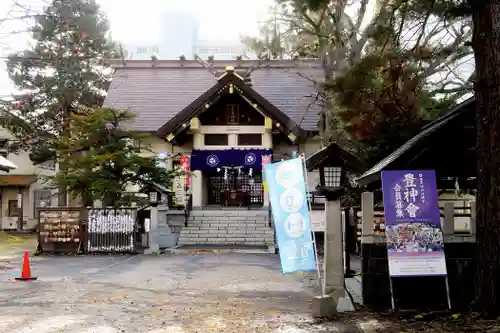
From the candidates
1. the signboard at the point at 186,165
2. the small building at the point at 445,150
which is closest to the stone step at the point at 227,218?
the signboard at the point at 186,165

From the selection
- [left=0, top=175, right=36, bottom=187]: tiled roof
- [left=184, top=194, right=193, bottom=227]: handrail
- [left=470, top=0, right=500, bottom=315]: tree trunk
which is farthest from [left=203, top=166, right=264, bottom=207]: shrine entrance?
[left=470, top=0, right=500, bottom=315]: tree trunk

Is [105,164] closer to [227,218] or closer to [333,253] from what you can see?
[227,218]

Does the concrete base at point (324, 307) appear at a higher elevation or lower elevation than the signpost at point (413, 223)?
lower

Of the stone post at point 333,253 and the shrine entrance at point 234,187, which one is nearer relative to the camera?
the stone post at point 333,253

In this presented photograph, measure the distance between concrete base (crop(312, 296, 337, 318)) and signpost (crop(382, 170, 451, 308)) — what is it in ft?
3.96

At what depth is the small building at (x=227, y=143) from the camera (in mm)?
23203

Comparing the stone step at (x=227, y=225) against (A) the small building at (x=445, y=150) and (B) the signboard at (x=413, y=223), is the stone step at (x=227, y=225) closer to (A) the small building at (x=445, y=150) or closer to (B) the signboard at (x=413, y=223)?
(A) the small building at (x=445, y=150)

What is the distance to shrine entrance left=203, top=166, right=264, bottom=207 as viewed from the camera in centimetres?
2659

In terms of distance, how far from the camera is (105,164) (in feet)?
64.0

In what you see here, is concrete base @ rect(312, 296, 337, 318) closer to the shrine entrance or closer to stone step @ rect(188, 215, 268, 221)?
stone step @ rect(188, 215, 268, 221)

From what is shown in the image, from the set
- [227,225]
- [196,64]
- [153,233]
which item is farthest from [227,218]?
[196,64]

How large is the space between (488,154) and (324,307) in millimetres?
3515

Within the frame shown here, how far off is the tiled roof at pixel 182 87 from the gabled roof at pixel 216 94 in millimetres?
2539

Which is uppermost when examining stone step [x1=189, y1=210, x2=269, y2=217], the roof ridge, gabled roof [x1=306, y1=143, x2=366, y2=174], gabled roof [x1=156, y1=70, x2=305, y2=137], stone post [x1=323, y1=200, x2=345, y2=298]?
the roof ridge
